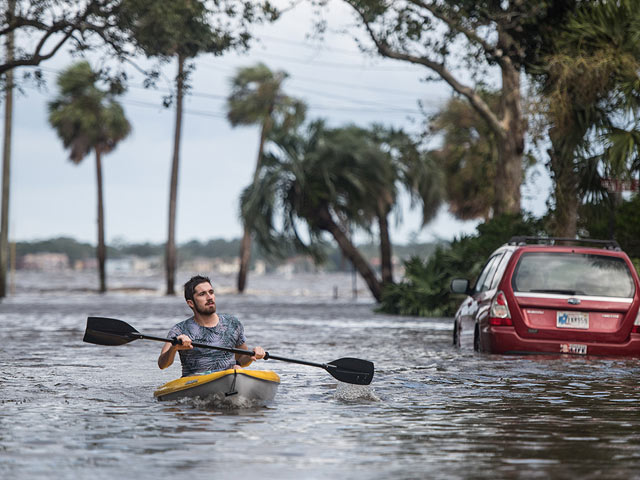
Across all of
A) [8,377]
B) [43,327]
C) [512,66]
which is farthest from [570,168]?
[8,377]

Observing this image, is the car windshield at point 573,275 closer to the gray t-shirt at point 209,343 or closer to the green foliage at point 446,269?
the gray t-shirt at point 209,343

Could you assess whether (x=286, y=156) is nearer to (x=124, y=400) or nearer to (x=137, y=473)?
(x=124, y=400)

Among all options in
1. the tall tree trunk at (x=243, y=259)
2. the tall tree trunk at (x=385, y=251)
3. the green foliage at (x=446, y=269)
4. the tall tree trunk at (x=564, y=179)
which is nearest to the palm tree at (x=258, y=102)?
the tall tree trunk at (x=243, y=259)

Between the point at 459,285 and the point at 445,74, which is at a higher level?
the point at 445,74

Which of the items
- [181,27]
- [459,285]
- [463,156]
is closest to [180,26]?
[181,27]

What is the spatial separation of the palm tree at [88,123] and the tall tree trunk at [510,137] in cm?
3793

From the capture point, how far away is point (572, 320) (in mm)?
15117

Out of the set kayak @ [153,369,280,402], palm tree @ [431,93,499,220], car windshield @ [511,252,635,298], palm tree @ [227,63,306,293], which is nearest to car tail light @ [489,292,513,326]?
car windshield @ [511,252,635,298]

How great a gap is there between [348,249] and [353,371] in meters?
33.7

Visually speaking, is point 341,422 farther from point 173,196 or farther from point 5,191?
point 173,196

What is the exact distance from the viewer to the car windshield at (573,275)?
15.2m

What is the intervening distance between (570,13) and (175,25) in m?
8.67

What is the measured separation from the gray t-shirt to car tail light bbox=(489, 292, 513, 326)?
15.1 feet

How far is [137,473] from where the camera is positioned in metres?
7.11
